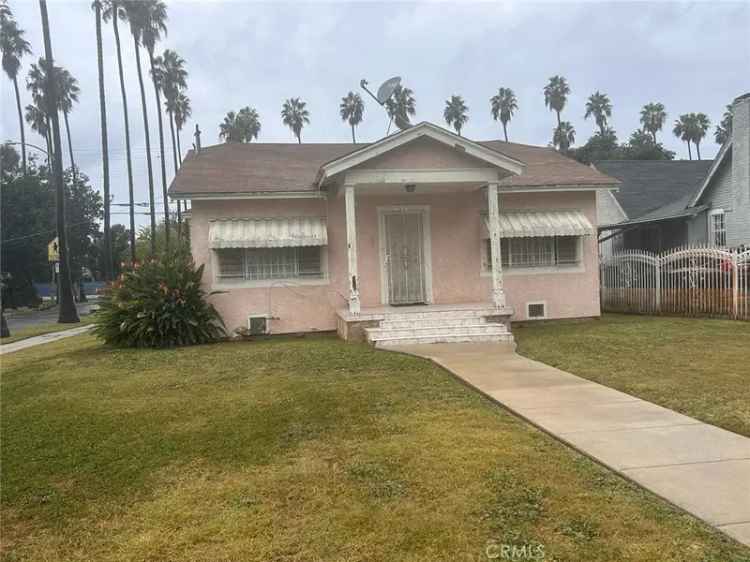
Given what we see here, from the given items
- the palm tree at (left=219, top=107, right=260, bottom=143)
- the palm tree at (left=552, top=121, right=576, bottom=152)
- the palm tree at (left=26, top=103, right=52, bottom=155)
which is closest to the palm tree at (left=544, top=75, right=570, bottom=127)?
the palm tree at (left=552, top=121, right=576, bottom=152)

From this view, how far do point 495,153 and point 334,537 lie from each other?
9588 millimetres

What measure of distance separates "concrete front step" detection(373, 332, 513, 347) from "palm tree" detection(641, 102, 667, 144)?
187 feet

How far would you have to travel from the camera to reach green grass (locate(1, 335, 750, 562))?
329 centimetres

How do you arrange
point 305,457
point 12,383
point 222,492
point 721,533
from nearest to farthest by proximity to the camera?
point 721,533 < point 222,492 < point 305,457 < point 12,383

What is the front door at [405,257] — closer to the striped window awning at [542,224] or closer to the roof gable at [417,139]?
the striped window awning at [542,224]

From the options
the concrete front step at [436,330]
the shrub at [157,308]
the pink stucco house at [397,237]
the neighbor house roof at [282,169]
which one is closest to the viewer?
the concrete front step at [436,330]

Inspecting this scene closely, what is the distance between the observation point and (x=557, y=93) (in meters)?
62.3

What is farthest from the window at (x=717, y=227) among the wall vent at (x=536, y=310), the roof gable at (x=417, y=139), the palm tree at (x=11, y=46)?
the palm tree at (x=11, y=46)

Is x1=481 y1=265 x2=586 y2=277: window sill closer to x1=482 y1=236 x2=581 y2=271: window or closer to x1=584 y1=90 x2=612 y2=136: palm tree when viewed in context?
→ x1=482 y1=236 x2=581 y2=271: window

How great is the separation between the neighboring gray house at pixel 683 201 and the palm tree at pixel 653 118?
1398 inches

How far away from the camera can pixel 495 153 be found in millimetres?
11742

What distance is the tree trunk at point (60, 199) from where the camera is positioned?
74.2 ft

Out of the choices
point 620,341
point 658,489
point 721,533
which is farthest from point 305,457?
point 620,341

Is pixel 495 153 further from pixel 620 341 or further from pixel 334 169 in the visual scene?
pixel 620 341
